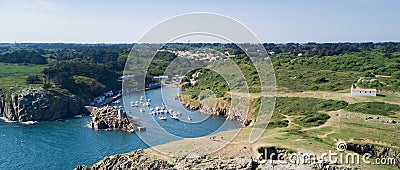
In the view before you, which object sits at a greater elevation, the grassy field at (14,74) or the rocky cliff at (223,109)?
the grassy field at (14,74)

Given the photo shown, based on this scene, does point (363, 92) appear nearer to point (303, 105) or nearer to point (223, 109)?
point (303, 105)

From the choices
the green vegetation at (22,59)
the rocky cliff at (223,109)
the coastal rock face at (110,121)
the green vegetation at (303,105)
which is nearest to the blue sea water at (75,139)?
the coastal rock face at (110,121)

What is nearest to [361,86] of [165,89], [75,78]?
[165,89]

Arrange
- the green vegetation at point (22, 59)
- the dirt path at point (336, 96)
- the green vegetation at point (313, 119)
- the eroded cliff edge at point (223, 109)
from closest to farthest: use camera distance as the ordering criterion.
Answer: the green vegetation at point (313, 119) < the dirt path at point (336, 96) < the eroded cliff edge at point (223, 109) < the green vegetation at point (22, 59)

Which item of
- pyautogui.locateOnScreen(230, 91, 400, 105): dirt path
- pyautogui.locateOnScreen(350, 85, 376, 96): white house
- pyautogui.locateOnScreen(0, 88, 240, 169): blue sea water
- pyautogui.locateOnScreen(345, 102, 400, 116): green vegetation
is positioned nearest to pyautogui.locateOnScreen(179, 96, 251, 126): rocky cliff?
pyautogui.locateOnScreen(0, 88, 240, 169): blue sea water

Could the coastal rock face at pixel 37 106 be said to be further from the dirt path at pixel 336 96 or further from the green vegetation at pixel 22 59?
the green vegetation at pixel 22 59

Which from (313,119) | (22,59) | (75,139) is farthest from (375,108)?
(22,59)
